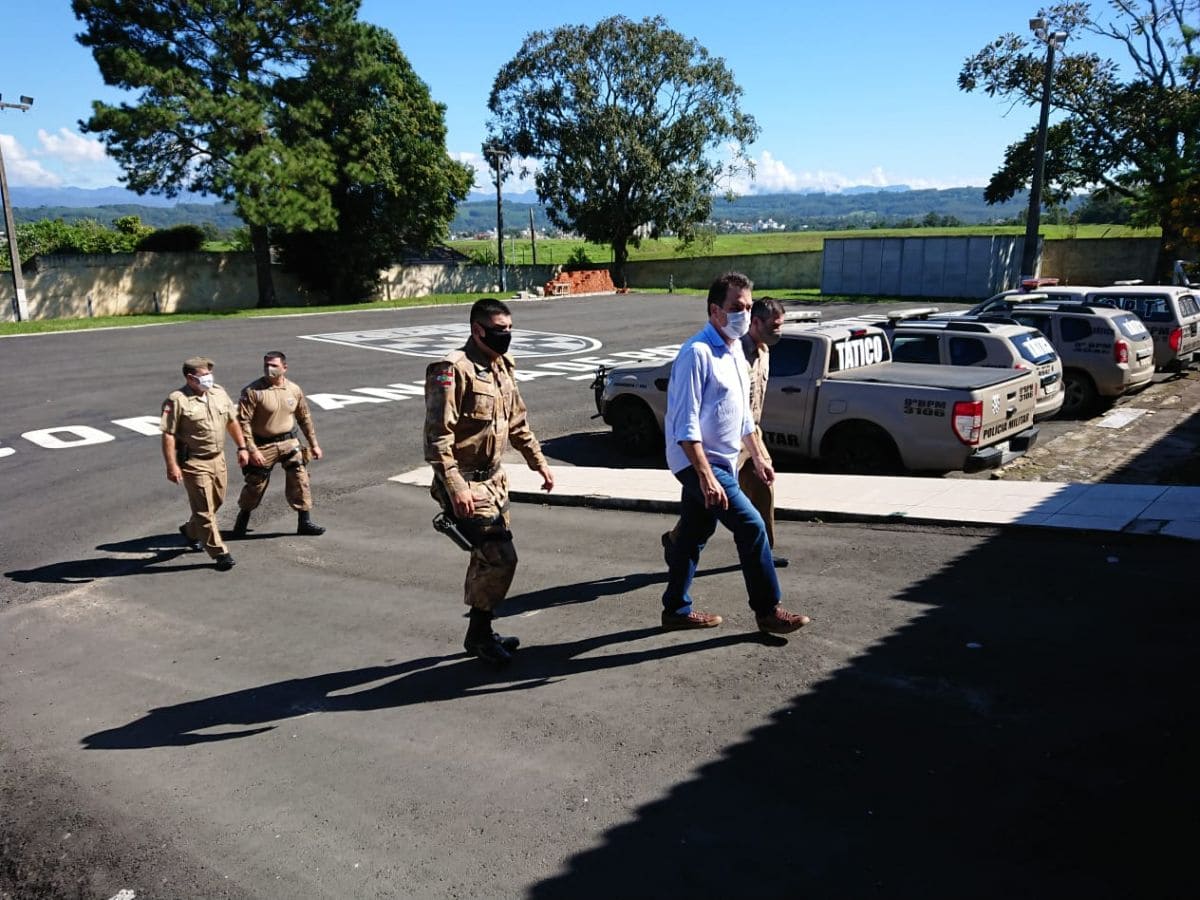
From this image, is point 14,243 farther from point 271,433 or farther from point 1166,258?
point 1166,258

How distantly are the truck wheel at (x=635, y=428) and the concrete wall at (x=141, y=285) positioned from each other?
35402mm

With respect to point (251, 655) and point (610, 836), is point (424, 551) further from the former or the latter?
point (610, 836)

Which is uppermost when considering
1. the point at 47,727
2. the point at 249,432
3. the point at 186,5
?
the point at 186,5

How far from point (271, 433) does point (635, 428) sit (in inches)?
207

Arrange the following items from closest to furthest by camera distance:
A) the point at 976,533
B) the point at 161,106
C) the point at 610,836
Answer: the point at 610,836
the point at 976,533
the point at 161,106

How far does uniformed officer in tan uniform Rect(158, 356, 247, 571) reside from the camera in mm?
8570

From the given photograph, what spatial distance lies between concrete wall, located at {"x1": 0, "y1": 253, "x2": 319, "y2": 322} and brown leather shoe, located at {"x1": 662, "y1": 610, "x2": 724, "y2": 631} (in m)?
41.0

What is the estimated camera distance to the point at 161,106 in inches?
1499

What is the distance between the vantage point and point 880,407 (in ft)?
34.8

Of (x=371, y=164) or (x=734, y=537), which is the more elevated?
(x=371, y=164)

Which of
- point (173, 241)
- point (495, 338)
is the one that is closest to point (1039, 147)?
point (495, 338)

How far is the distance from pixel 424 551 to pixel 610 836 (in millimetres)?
5288

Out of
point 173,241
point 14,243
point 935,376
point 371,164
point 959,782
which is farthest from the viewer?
Answer: point 173,241

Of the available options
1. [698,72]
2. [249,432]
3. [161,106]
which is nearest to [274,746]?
[249,432]
